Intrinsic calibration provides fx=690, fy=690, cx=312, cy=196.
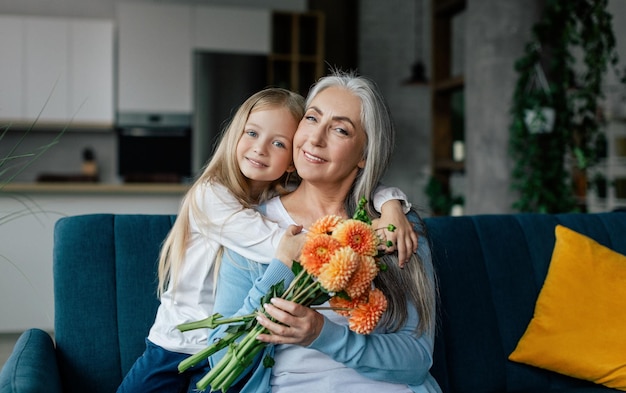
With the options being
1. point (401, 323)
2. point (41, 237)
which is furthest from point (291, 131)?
point (41, 237)

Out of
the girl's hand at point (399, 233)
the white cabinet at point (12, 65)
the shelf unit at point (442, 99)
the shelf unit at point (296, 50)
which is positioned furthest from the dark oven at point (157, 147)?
the girl's hand at point (399, 233)

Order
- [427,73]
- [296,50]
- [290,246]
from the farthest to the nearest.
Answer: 1. [427,73]
2. [296,50]
3. [290,246]

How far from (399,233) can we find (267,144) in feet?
1.48

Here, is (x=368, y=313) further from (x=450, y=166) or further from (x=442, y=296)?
(x=450, y=166)

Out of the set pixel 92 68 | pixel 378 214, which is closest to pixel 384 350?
pixel 378 214

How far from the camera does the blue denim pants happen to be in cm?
175

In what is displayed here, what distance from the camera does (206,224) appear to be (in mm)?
1734

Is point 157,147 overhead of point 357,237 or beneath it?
overhead

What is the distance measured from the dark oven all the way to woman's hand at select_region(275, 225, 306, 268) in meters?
5.28

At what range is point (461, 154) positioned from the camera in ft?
18.4

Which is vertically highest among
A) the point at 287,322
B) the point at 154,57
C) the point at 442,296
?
the point at 154,57

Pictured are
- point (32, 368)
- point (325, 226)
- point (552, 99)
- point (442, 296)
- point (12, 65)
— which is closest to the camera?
point (325, 226)

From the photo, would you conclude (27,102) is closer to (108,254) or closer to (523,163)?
(523,163)

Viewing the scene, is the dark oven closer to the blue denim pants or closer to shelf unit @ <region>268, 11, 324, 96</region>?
shelf unit @ <region>268, 11, 324, 96</region>
